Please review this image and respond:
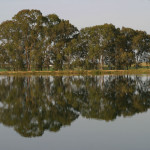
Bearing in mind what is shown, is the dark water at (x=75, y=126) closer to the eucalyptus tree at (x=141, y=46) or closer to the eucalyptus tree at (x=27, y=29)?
the eucalyptus tree at (x=27, y=29)

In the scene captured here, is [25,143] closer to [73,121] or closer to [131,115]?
[73,121]

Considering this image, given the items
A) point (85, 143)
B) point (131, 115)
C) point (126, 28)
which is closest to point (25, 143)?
point (85, 143)

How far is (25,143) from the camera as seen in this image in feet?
38.7

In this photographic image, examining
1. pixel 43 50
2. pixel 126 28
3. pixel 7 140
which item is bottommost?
pixel 7 140

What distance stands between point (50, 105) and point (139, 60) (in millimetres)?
94314

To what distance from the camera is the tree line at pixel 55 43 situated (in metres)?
94.3

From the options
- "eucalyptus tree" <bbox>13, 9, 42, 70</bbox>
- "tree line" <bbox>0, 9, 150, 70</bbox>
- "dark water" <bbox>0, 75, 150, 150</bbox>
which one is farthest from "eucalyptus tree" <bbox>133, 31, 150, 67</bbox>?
"dark water" <bbox>0, 75, 150, 150</bbox>

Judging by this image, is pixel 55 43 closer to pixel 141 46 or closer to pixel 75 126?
pixel 141 46

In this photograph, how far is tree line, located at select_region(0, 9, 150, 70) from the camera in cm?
9431

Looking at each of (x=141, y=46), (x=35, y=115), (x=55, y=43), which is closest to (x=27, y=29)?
(x=55, y=43)

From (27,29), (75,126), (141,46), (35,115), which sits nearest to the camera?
(75,126)

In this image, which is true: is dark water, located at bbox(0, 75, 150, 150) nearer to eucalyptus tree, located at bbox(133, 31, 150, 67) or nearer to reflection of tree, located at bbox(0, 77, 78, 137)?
reflection of tree, located at bbox(0, 77, 78, 137)

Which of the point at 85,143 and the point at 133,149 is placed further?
the point at 85,143

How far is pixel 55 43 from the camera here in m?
100
